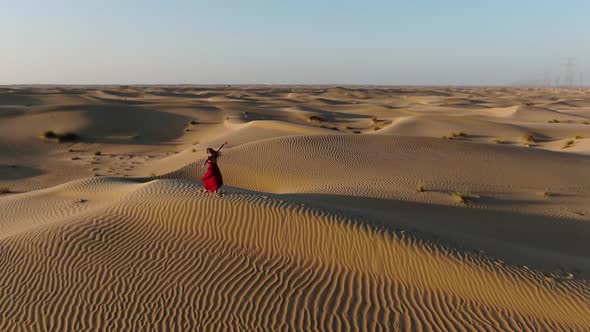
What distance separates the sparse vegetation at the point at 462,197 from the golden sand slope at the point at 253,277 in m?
4.65

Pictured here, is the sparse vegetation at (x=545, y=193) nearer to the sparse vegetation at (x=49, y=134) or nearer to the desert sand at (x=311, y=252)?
the desert sand at (x=311, y=252)

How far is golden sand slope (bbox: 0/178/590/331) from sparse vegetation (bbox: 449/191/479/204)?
465 centimetres

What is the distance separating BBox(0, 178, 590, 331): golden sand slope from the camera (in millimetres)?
5184

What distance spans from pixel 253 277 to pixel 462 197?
7311 millimetres

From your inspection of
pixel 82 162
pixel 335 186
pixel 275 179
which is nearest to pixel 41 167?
pixel 82 162

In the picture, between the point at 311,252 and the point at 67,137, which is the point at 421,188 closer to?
the point at 311,252

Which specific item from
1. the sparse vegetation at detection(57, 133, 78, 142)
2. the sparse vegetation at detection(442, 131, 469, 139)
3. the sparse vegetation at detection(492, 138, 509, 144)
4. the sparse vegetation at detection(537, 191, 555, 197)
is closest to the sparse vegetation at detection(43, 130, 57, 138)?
the sparse vegetation at detection(57, 133, 78, 142)

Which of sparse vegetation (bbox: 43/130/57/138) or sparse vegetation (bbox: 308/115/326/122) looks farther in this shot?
sparse vegetation (bbox: 308/115/326/122)

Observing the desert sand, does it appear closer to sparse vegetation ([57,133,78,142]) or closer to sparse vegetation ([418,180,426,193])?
sparse vegetation ([418,180,426,193])

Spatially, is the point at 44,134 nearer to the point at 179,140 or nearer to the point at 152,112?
the point at 179,140

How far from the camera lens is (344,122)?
3653cm

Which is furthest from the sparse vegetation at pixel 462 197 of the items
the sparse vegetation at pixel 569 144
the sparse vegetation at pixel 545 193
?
the sparse vegetation at pixel 569 144

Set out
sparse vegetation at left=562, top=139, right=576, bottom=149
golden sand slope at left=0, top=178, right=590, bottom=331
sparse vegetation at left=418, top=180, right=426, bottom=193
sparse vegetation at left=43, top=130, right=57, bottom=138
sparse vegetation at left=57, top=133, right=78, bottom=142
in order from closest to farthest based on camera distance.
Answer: golden sand slope at left=0, top=178, right=590, bottom=331 < sparse vegetation at left=418, top=180, right=426, bottom=193 < sparse vegetation at left=562, top=139, right=576, bottom=149 < sparse vegetation at left=57, top=133, right=78, bottom=142 < sparse vegetation at left=43, top=130, right=57, bottom=138

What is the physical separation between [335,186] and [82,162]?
12802 millimetres
